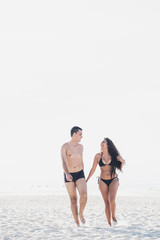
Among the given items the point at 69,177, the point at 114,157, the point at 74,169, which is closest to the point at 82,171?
the point at 74,169

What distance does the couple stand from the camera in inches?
307

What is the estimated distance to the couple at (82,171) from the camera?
780 centimetres

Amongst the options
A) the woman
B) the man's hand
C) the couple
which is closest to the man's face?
the couple

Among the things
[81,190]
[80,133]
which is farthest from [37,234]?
[80,133]

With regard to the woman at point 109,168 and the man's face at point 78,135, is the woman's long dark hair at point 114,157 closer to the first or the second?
→ the woman at point 109,168

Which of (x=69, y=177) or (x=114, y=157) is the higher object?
(x=114, y=157)

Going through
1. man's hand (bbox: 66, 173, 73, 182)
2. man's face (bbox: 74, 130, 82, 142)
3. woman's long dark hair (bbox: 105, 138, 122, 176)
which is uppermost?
man's face (bbox: 74, 130, 82, 142)

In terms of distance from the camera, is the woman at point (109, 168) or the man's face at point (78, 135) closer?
the woman at point (109, 168)

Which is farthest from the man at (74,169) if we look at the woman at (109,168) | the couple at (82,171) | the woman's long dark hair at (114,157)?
the woman's long dark hair at (114,157)

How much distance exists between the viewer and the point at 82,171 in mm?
7895

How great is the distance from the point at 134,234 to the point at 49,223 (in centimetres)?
279

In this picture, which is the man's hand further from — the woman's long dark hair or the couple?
the woman's long dark hair

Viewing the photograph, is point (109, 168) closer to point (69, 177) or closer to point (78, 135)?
point (69, 177)

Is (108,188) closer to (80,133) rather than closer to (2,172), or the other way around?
(80,133)
